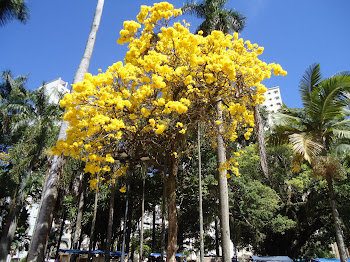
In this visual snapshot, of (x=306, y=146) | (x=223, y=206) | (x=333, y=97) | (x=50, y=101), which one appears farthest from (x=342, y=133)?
(x=50, y=101)

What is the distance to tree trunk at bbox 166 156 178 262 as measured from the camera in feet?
16.8

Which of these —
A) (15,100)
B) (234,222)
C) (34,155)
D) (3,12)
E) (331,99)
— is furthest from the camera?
(234,222)

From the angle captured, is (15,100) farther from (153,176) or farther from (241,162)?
(241,162)

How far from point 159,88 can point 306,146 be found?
5.45 m

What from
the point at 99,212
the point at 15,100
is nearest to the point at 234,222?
the point at 99,212

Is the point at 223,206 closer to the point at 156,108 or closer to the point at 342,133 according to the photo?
the point at 156,108

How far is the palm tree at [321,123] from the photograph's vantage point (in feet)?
25.7

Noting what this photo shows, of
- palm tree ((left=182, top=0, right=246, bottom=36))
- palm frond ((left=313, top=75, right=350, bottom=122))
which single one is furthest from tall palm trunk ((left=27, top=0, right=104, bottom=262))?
palm frond ((left=313, top=75, right=350, bottom=122))

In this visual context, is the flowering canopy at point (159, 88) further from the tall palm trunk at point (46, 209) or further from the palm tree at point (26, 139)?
the palm tree at point (26, 139)

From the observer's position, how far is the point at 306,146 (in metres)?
7.79

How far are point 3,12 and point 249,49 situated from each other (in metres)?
12.0

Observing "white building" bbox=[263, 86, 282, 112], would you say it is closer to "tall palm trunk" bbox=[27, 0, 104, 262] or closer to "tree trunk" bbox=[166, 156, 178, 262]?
"tree trunk" bbox=[166, 156, 178, 262]

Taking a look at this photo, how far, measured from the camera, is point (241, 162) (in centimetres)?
1839

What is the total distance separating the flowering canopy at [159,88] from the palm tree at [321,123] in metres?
3.38
